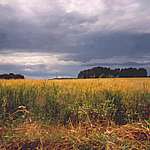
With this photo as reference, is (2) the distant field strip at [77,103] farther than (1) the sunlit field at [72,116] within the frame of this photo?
Yes

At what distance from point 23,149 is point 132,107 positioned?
10.9 feet

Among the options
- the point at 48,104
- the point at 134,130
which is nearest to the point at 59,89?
the point at 48,104

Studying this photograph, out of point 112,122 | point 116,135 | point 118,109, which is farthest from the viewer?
point 118,109

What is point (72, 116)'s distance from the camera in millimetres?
8555

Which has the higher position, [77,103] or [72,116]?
[77,103]

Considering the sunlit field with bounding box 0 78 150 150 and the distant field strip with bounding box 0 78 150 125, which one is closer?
the sunlit field with bounding box 0 78 150 150

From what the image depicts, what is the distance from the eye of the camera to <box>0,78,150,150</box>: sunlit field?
614 cm

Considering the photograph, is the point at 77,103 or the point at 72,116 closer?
the point at 72,116

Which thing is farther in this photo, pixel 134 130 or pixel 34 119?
pixel 34 119

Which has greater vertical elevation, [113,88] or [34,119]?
[113,88]

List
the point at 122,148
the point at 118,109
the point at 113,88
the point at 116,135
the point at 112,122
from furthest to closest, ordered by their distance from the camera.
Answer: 1. the point at 113,88
2. the point at 118,109
3. the point at 112,122
4. the point at 116,135
5. the point at 122,148

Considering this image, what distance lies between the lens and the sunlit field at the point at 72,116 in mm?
6141

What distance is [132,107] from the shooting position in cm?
878

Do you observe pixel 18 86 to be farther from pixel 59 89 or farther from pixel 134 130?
pixel 134 130
